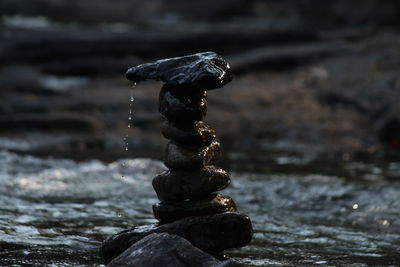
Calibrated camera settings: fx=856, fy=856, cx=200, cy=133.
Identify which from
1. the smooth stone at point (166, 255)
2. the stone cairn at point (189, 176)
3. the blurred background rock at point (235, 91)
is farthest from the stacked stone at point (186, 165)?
the blurred background rock at point (235, 91)

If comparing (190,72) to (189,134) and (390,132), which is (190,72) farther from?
(390,132)

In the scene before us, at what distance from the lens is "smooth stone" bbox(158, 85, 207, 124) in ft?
19.7

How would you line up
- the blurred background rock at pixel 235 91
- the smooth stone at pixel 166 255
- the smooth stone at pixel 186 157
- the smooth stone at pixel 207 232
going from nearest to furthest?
the smooth stone at pixel 166 255 < the smooth stone at pixel 207 232 < the smooth stone at pixel 186 157 < the blurred background rock at pixel 235 91

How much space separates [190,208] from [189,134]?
20.7 inches

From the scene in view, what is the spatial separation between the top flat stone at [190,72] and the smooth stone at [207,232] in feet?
3.03

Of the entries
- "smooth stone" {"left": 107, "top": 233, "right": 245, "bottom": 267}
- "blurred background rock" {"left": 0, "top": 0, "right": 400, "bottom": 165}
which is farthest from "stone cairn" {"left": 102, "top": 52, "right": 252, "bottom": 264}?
"blurred background rock" {"left": 0, "top": 0, "right": 400, "bottom": 165}

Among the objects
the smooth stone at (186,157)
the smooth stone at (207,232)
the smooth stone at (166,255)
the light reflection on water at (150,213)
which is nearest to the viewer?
the smooth stone at (166,255)

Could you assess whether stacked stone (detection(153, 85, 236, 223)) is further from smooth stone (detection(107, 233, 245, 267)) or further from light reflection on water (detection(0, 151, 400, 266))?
light reflection on water (detection(0, 151, 400, 266))

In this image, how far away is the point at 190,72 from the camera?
5.88m

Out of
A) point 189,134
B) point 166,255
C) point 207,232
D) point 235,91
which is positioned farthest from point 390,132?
point 166,255

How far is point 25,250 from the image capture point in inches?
267

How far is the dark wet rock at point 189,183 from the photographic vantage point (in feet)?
19.9

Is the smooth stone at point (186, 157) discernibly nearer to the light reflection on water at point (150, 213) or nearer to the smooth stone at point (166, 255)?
the smooth stone at point (166, 255)

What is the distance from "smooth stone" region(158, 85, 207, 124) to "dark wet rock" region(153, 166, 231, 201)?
38cm
